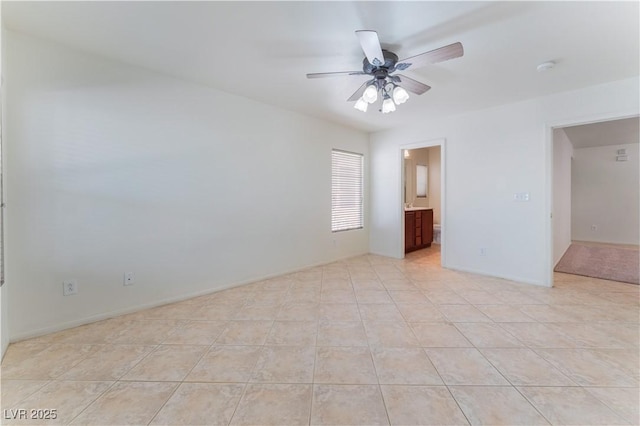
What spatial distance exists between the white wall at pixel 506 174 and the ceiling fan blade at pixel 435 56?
8.23 ft

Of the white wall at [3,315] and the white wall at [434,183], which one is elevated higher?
the white wall at [434,183]

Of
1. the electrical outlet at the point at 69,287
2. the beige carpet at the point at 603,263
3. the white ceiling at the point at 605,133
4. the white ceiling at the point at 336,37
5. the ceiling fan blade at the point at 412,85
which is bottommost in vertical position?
the beige carpet at the point at 603,263

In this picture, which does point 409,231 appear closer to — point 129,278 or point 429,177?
point 429,177

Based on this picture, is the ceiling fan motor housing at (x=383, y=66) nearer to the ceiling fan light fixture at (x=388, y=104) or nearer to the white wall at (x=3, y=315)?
the ceiling fan light fixture at (x=388, y=104)

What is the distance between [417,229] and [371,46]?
14.9 ft

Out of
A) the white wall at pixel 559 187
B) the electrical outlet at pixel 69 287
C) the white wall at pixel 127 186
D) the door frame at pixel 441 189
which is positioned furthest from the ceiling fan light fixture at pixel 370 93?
the white wall at pixel 559 187

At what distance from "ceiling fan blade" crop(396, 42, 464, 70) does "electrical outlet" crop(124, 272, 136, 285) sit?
10.4 ft

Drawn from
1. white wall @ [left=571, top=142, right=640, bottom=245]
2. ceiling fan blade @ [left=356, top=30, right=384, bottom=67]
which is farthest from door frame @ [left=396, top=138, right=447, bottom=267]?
white wall @ [left=571, top=142, right=640, bottom=245]

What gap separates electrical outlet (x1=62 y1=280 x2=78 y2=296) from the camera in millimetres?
2305

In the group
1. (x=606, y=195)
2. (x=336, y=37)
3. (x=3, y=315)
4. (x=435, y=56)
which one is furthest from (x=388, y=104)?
(x=606, y=195)

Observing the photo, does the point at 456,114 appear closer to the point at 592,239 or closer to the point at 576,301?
the point at 576,301

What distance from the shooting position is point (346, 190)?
4973 mm

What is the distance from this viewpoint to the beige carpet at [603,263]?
3873 millimetres

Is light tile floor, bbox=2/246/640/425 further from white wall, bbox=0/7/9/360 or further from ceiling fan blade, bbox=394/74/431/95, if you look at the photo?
ceiling fan blade, bbox=394/74/431/95
